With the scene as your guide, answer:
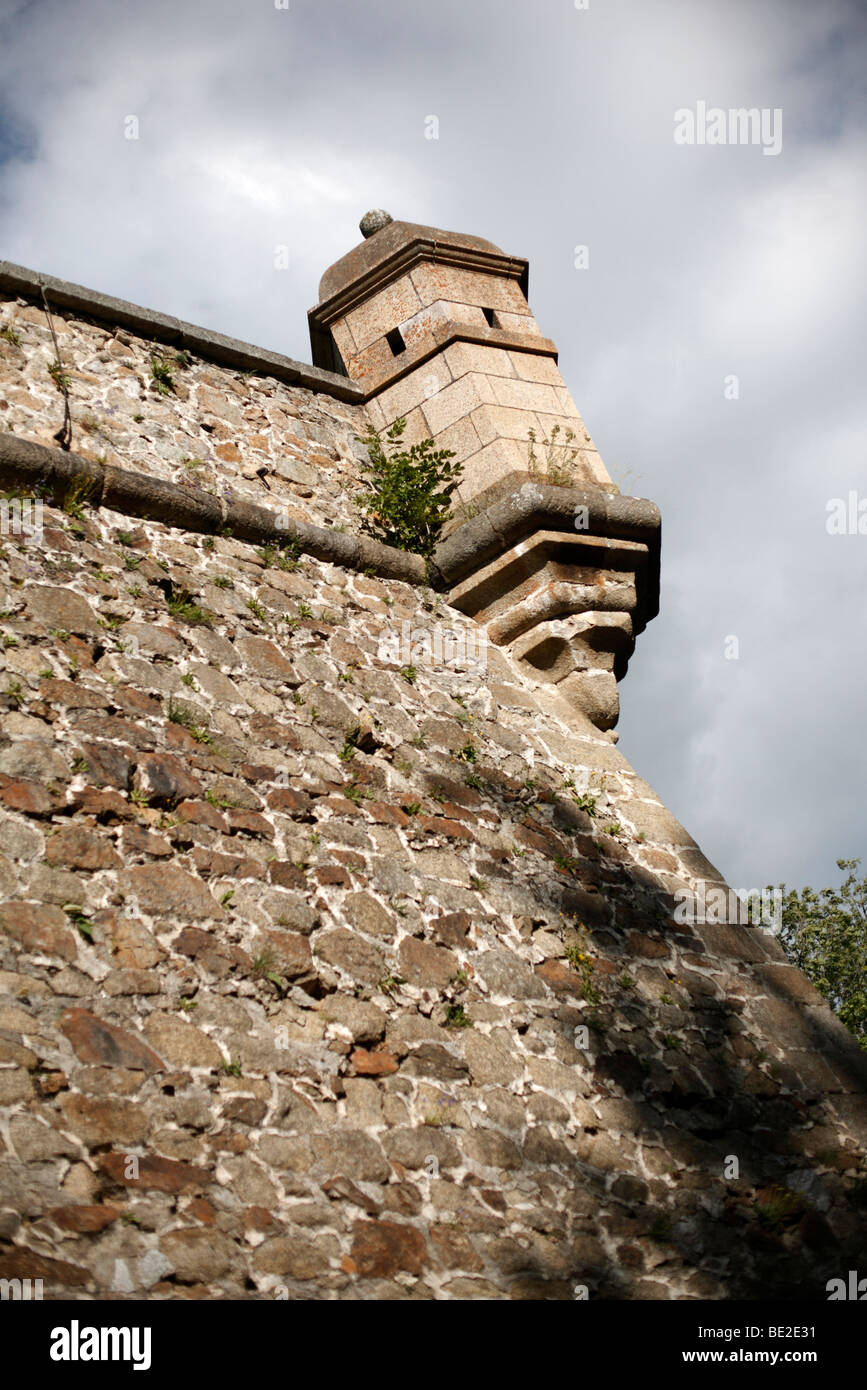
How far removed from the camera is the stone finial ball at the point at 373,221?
863cm

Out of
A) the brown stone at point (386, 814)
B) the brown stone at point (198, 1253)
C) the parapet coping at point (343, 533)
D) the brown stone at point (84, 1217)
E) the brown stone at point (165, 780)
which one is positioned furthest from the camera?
the parapet coping at point (343, 533)

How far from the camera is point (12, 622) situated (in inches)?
180

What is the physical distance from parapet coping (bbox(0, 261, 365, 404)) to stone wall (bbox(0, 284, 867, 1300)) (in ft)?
0.37

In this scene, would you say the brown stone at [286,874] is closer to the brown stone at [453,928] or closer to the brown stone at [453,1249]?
the brown stone at [453,928]

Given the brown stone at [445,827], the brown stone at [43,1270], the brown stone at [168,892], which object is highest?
the brown stone at [445,827]

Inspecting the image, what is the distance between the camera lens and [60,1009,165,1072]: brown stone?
3418 mm

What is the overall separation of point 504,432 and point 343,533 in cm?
135

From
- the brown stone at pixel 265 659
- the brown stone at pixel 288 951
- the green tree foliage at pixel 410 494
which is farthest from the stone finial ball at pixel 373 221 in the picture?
the brown stone at pixel 288 951

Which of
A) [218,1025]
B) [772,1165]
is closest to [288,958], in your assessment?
[218,1025]

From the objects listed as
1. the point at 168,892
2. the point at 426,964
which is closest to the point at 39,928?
the point at 168,892

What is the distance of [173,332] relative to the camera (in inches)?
267

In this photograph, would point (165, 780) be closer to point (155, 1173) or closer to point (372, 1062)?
point (372, 1062)

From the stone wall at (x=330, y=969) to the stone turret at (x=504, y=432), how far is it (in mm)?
A: 422
